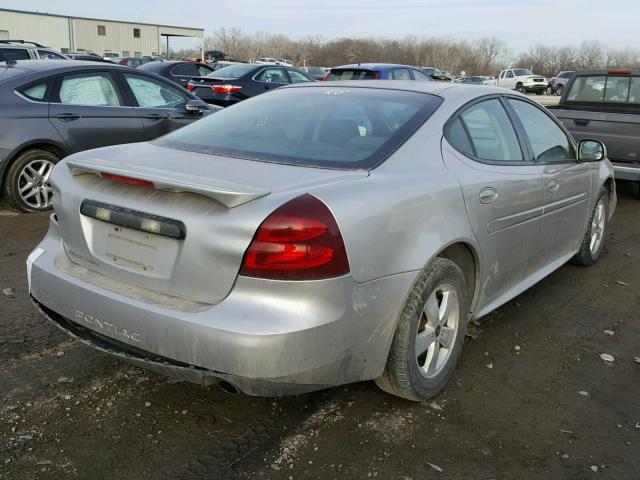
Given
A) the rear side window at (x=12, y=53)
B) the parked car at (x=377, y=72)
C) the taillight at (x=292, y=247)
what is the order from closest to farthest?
1. the taillight at (x=292, y=247)
2. the parked car at (x=377, y=72)
3. the rear side window at (x=12, y=53)

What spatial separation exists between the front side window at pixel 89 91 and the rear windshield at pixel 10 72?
1.30ft

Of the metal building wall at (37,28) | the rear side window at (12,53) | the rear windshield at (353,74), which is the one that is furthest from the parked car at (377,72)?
the metal building wall at (37,28)

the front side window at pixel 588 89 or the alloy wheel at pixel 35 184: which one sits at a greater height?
the front side window at pixel 588 89

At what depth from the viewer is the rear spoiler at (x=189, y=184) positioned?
2305 mm

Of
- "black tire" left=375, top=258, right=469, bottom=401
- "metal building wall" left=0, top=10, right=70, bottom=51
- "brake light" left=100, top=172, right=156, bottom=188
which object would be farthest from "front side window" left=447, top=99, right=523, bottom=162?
"metal building wall" left=0, top=10, right=70, bottom=51

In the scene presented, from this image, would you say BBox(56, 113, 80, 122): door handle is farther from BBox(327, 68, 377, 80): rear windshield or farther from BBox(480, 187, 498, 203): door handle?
BBox(327, 68, 377, 80): rear windshield

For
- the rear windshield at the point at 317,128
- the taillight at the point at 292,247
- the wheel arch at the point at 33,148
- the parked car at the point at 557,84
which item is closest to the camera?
the taillight at the point at 292,247

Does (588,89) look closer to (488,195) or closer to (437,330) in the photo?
(488,195)

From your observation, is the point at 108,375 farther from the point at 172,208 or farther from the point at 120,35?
the point at 120,35

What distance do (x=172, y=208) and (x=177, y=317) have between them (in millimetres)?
426

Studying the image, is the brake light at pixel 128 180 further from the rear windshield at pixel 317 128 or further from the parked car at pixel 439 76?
the parked car at pixel 439 76

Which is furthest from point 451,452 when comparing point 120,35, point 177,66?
point 120,35

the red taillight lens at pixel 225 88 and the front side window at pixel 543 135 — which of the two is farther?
the red taillight lens at pixel 225 88

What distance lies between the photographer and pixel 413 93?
3455 mm
